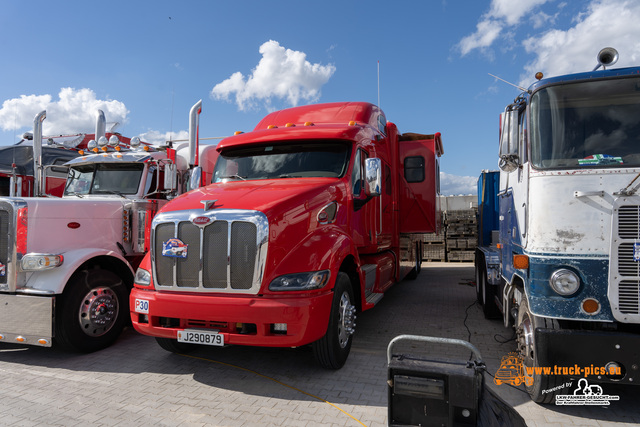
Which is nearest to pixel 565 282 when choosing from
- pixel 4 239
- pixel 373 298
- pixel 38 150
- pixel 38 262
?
pixel 373 298

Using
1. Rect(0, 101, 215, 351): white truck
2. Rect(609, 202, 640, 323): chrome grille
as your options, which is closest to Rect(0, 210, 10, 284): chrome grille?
Rect(0, 101, 215, 351): white truck

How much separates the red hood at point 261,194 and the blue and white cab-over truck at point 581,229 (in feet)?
6.83

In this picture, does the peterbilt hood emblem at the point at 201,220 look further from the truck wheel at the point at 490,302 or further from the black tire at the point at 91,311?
the truck wheel at the point at 490,302

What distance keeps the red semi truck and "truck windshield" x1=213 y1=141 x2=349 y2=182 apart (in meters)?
0.01

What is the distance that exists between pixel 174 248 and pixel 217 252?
49cm

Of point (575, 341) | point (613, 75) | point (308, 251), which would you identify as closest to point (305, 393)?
point (308, 251)

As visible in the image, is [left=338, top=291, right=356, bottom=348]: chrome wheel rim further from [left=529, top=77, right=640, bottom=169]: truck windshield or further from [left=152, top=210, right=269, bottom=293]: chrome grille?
[left=529, top=77, right=640, bottom=169]: truck windshield

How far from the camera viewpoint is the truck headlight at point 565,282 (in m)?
3.27

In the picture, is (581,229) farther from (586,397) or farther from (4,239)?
(4,239)

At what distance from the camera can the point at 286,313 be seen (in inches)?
147

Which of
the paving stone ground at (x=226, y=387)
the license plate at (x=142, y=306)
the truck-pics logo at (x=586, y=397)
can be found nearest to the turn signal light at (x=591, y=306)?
the truck-pics logo at (x=586, y=397)

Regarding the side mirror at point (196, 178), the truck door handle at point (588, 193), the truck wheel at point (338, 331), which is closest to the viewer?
the truck door handle at point (588, 193)

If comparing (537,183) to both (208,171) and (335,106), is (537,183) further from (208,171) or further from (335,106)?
(208,171)

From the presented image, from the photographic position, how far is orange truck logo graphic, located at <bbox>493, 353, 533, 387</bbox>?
Answer: 13.6ft
